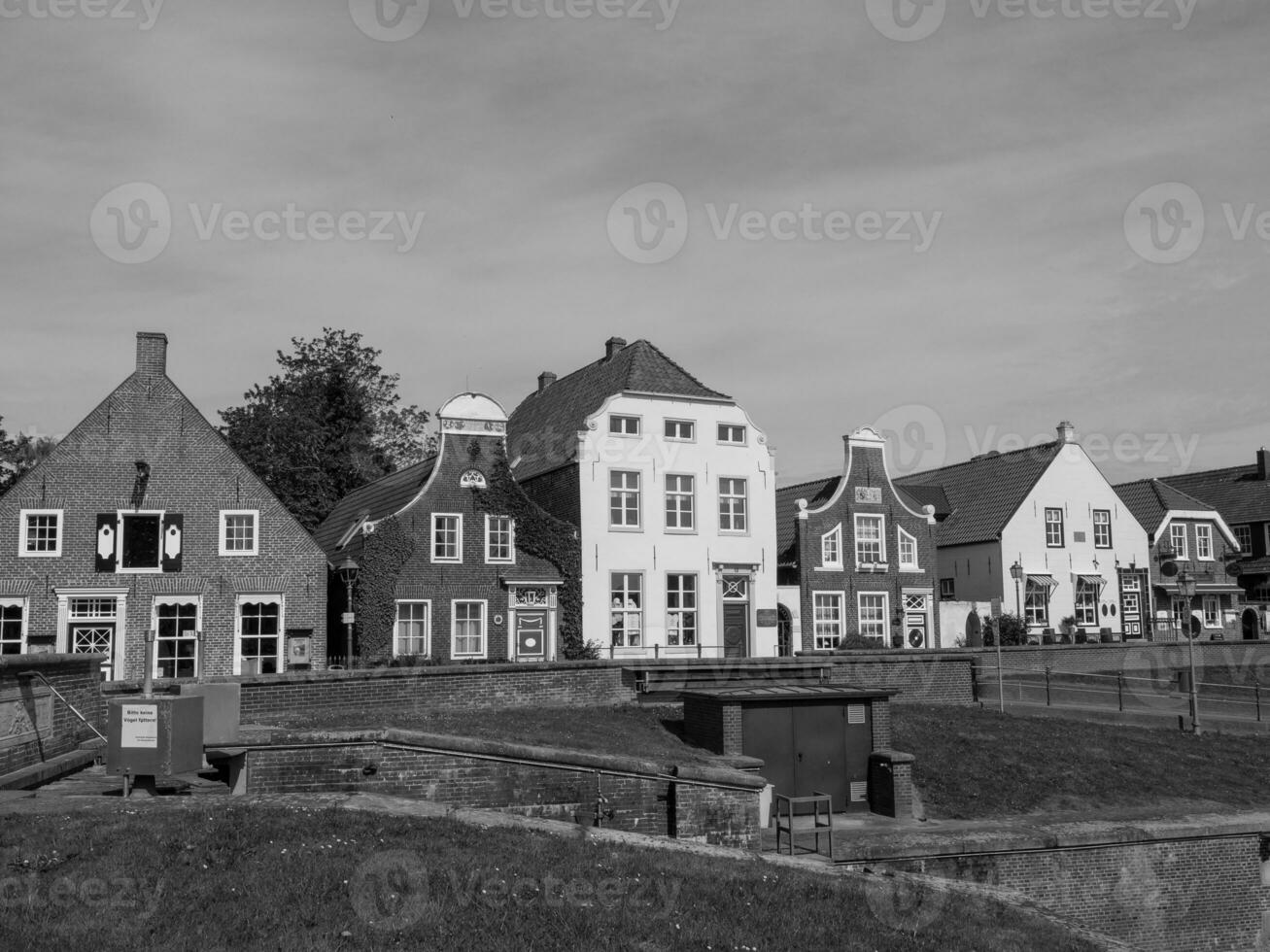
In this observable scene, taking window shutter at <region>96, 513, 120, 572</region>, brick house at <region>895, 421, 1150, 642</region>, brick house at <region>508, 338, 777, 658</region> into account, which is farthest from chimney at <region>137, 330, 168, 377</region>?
brick house at <region>895, 421, 1150, 642</region>

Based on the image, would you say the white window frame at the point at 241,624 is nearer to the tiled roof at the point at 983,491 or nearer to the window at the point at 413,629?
the window at the point at 413,629

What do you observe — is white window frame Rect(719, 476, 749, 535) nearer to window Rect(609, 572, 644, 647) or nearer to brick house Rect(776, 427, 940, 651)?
brick house Rect(776, 427, 940, 651)

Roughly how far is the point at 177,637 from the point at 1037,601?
31.9 m

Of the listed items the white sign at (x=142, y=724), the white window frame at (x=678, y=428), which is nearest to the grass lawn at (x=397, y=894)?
the white sign at (x=142, y=724)

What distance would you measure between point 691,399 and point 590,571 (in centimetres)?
660

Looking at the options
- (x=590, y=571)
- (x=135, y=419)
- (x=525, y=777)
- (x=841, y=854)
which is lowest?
(x=841, y=854)

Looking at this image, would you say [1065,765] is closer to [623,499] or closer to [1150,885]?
[1150,885]

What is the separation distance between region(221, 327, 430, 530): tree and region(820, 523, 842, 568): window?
20.7 meters

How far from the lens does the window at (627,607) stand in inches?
1419

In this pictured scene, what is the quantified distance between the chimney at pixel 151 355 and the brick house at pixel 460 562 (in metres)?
6.95

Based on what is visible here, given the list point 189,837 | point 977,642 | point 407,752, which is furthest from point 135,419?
point 977,642

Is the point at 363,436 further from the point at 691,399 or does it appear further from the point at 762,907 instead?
the point at 762,907

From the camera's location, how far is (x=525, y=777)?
52.1ft

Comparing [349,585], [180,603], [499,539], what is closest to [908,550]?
[499,539]
